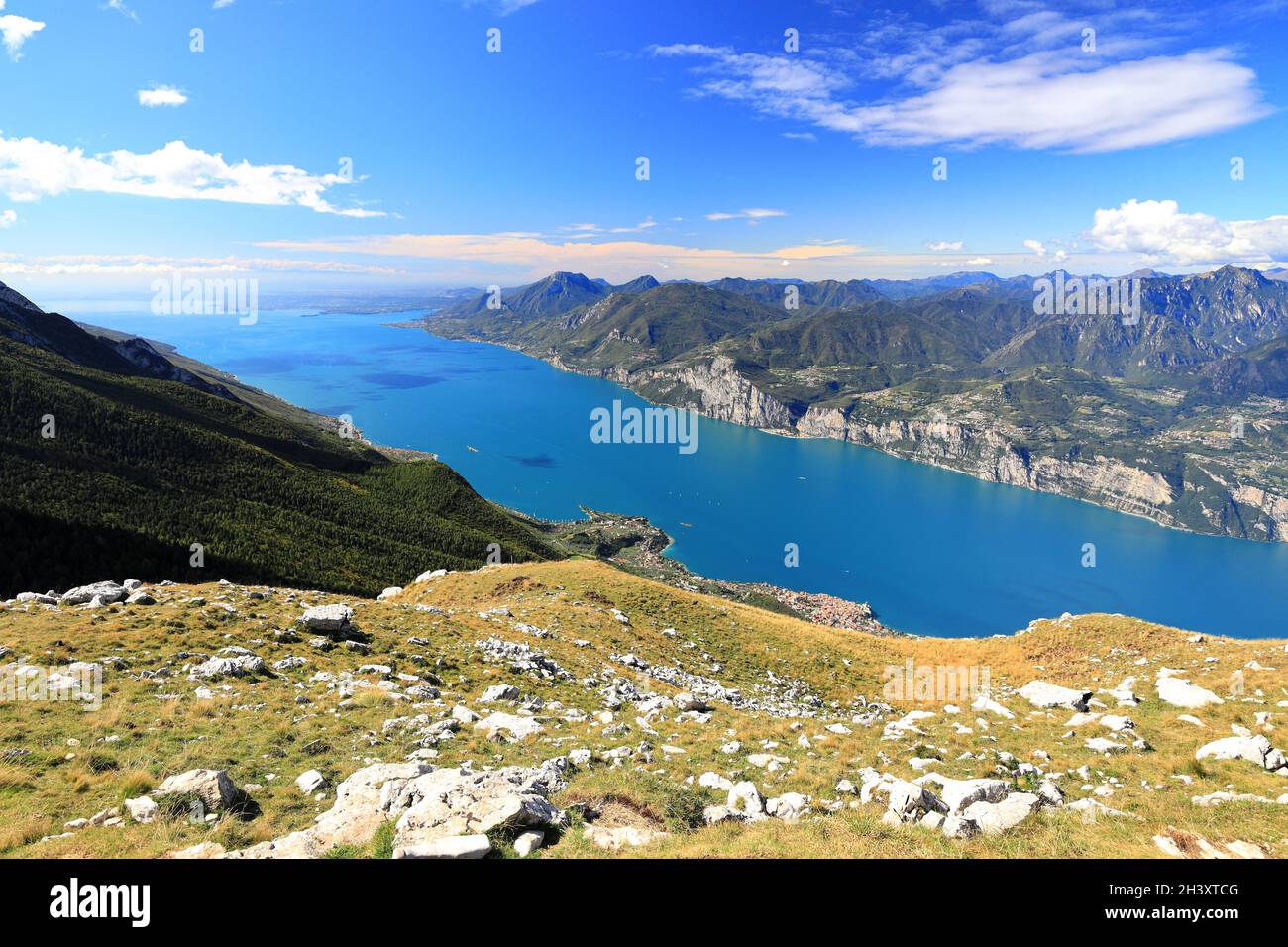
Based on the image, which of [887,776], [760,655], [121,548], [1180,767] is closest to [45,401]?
[121,548]

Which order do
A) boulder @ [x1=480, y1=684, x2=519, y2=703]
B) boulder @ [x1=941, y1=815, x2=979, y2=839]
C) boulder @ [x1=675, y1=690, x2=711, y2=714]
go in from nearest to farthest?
boulder @ [x1=941, y1=815, x2=979, y2=839] < boulder @ [x1=480, y1=684, x2=519, y2=703] < boulder @ [x1=675, y1=690, x2=711, y2=714]

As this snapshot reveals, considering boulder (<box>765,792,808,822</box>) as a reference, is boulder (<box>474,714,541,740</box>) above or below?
below

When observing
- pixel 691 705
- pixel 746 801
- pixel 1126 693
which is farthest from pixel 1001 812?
pixel 1126 693

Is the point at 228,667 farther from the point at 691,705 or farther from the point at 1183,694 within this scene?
the point at 1183,694

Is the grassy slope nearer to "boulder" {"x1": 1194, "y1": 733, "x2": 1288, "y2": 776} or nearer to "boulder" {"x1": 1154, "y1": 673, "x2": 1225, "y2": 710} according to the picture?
"boulder" {"x1": 1154, "y1": 673, "x2": 1225, "y2": 710}

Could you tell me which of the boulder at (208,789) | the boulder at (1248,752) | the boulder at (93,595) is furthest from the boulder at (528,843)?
the boulder at (93,595)

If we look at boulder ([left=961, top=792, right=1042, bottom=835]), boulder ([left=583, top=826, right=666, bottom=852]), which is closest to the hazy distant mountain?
boulder ([left=583, top=826, right=666, bottom=852])
